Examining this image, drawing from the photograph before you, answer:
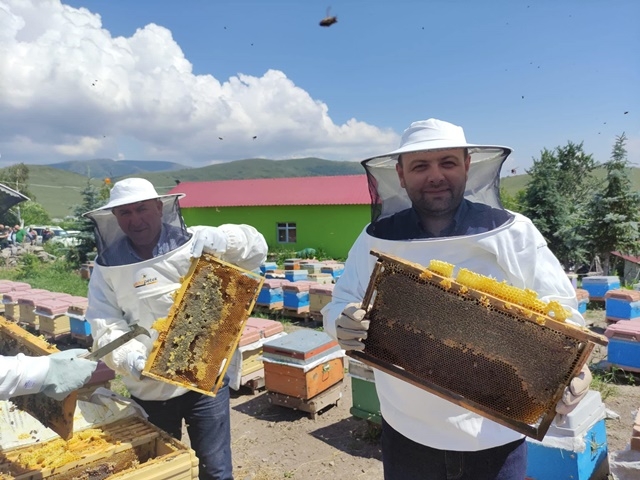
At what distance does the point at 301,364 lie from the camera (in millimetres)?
5250

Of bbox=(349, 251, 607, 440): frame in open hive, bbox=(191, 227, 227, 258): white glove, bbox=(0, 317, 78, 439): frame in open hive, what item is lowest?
bbox=(0, 317, 78, 439): frame in open hive

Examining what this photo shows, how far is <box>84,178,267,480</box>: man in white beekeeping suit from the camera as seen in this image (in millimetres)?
2709

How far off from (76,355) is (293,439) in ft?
11.5

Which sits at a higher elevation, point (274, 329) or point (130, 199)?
point (130, 199)

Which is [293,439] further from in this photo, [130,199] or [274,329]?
[130,199]

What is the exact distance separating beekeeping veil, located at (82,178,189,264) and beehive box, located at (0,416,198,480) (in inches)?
48.7

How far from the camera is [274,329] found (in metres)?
6.54

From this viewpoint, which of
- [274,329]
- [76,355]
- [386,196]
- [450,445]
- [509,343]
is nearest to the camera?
[509,343]

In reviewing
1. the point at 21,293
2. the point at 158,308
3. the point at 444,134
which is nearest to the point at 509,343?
the point at 444,134

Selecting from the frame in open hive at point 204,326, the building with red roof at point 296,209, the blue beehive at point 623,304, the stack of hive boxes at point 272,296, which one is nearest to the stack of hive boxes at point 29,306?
the stack of hive boxes at point 272,296

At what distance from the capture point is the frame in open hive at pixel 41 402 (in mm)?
1904

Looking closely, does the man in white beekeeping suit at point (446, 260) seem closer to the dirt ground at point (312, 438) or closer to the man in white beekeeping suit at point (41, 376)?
the man in white beekeeping suit at point (41, 376)

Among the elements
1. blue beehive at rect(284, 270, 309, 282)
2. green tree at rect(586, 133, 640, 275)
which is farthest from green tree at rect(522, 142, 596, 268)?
blue beehive at rect(284, 270, 309, 282)

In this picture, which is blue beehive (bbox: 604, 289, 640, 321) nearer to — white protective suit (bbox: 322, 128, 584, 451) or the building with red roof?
white protective suit (bbox: 322, 128, 584, 451)
